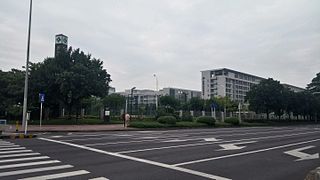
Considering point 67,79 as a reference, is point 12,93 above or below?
below

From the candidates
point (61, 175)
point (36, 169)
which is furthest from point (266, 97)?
point (61, 175)

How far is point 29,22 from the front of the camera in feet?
82.9

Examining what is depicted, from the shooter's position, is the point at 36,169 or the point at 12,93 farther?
the point at 12,93

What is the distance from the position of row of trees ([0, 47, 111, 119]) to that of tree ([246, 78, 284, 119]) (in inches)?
1240

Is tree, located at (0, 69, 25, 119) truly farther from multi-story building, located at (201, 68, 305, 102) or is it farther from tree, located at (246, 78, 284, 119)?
multi-story building, located at (201, 68, 305, 102)

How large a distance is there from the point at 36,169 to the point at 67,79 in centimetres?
2855

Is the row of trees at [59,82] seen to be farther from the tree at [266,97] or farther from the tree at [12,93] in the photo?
the tree at [266,97]

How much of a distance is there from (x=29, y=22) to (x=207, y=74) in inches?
4727

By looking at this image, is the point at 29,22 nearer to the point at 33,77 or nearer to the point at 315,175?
the point at 33,77

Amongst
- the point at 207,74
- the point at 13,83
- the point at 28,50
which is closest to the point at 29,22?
the point at 28,50

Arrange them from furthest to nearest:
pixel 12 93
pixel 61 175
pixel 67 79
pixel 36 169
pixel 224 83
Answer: pixel 224 83 → pixel 12 93 → pixel 67 79 → pixel 36 169 → pixel 61 175

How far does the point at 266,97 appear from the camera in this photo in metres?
59.0

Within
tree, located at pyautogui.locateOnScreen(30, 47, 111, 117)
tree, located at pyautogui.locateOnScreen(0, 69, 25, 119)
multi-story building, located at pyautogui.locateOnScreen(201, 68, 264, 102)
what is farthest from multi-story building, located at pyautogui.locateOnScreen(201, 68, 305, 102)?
tree, located at pyautogui.locateOnScreen(0, 69, 25, 119)

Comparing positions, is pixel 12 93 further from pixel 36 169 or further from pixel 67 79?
pixel 36 169
